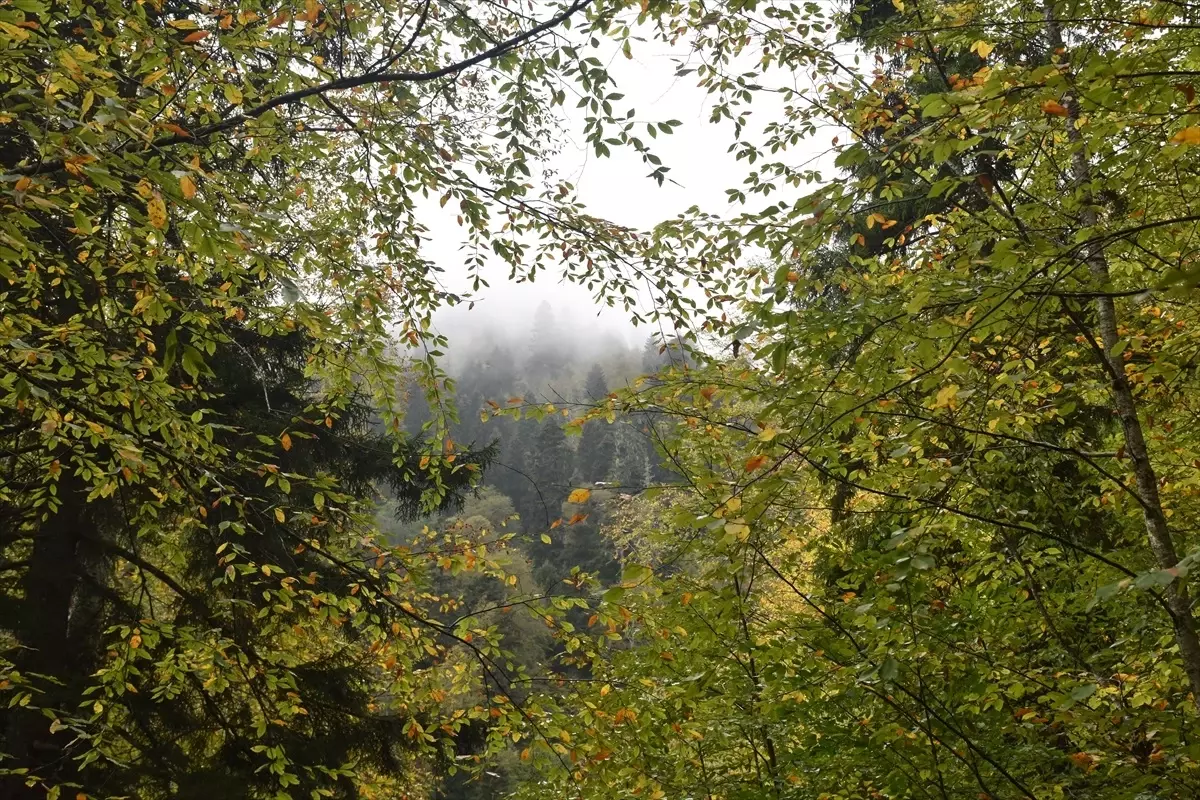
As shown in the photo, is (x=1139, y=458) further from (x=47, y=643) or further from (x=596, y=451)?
(x=596, y=451)

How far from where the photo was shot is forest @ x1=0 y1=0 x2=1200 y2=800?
211cm

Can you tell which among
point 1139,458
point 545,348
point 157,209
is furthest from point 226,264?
point 545,348

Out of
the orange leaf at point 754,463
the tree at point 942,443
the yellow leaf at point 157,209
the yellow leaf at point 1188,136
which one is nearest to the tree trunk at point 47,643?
the tree at point 942,443

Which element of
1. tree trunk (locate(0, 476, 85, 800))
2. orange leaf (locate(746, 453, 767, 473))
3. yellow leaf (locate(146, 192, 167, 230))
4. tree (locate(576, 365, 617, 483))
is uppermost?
tree (locate(576, 365, 617, 483))

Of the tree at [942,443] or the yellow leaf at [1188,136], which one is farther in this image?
the tree at [942,443]

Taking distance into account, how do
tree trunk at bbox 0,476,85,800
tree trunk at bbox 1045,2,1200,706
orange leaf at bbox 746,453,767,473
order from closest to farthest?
orange leaf at bbox 746,453,767,473
tree trunk at bbox 1045,2,1200,706
tree trunk at bbox 0,476,85,800

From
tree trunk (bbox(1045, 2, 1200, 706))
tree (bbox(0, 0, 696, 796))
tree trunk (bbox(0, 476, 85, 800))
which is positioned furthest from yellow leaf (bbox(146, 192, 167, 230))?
tree trunk (bbox(0, 476, 85, 800))

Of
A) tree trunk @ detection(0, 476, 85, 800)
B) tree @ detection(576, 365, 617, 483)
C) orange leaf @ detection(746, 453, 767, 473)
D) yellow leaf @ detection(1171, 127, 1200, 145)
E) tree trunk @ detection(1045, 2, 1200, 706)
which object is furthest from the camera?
tree @ detection(576, 365, 617, 483)

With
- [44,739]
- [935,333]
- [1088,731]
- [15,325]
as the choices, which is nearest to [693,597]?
[1088,731]

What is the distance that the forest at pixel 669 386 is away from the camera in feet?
6.91

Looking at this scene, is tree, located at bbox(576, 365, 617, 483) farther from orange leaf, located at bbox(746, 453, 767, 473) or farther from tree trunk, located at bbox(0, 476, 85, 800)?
orange leaf, located at bbox(746, 453, 767, 473)

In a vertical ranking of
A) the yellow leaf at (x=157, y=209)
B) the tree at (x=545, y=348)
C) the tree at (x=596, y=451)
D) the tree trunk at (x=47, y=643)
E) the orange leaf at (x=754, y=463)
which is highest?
the tree at (x=545, y=348)

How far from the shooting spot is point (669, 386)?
320 centimetres

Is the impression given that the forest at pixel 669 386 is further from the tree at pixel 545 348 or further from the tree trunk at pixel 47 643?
the tree at pixel 545 348
